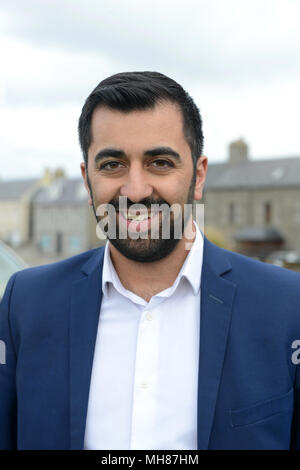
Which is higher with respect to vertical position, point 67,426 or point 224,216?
point 224,216

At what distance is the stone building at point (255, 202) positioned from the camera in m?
39.0

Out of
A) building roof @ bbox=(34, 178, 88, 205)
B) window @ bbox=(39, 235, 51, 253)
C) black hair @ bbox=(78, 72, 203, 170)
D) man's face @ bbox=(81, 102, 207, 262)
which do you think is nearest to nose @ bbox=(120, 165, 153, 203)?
man's face @ bbox=(81, 102, 207, 262)

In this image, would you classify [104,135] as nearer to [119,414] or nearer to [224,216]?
[119,414]

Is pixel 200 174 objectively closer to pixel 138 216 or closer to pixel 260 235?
pixel 138 216

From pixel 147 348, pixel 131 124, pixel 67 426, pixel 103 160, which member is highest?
pixel 131 124

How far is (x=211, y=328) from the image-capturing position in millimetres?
2146

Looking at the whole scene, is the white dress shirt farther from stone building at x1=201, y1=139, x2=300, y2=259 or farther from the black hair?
stone building at x1=201, y1=139, x2=300, y2=259

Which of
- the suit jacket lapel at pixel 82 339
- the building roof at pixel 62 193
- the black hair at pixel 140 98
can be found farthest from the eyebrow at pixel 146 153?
the building roof at pixel 62 193

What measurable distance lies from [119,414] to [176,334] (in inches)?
15.7

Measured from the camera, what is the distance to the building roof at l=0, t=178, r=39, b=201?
46.6 meters

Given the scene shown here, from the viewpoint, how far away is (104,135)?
2146 mm

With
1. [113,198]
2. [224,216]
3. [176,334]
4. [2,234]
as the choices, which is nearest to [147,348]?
[176,334]

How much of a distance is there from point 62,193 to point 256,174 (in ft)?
54.7

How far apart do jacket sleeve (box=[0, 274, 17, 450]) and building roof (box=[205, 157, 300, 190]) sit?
38095 mm
